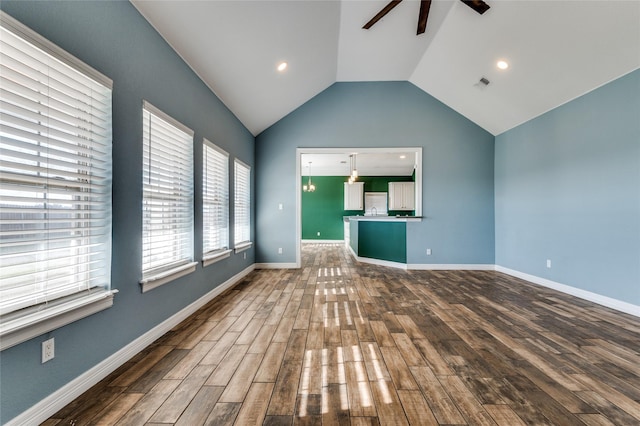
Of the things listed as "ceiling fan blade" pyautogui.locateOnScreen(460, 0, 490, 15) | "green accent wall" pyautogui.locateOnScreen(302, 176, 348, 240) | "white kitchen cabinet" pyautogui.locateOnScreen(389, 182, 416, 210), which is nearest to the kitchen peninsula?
"ceiling fan blade" pyautogui.locateOnScreen(460, 0, 490, 15)

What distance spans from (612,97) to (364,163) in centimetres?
648

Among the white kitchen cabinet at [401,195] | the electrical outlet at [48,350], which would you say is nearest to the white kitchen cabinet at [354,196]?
the white kitchen cabinet at [401,195]

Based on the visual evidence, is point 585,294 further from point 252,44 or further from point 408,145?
point 252,44

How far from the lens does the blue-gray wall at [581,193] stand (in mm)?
3096

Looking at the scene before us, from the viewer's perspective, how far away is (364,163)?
31.0 ft

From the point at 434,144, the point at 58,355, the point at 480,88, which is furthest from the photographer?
the point at 434,144

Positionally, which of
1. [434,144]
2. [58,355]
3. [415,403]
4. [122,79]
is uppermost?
[434,144]

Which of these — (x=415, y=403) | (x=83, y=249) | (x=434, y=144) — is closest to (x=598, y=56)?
(x=434, y=144)

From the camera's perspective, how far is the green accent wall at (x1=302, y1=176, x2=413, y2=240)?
11070mm

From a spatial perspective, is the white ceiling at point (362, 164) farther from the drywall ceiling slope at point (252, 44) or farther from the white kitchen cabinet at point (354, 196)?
the drywall ceiling slope at point (252, 44)

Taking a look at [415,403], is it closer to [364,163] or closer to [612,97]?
[612,97]

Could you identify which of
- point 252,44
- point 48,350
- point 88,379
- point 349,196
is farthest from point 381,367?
point 349,196

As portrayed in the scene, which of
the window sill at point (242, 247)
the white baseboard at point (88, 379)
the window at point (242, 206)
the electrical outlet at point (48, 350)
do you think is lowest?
the white baseboard at point (88, 379)

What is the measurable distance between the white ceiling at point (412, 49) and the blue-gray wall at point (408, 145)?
28 centimetres
